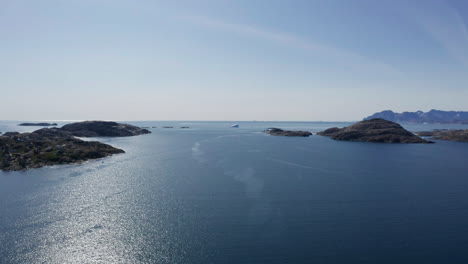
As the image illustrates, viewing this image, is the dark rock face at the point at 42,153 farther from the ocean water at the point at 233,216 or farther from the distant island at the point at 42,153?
the ocean water at the point at 233,216

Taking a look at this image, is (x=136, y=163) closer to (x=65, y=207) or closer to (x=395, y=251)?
(x=65, y=207)

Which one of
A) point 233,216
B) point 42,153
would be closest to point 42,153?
point 42,153

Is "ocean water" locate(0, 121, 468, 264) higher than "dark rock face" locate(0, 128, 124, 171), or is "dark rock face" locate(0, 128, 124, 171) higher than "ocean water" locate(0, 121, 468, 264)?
"dark rock face" locate(0, 128, 124, 171)

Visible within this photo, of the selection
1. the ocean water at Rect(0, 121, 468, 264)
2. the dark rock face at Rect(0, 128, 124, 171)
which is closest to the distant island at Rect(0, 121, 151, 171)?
the dark rock face at Rect(0, 128, 124, 171)

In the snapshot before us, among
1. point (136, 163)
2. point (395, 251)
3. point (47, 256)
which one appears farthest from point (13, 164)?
point (395, 251)

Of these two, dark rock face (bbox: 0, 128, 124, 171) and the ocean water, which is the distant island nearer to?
dark rock face (bbox: 0, 128, 124, 171)

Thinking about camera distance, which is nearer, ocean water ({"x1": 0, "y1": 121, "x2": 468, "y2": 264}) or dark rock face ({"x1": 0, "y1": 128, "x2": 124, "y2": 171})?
ocean water ({"x1": 0, "y1": 121, "x2": 468, "y2": 264})

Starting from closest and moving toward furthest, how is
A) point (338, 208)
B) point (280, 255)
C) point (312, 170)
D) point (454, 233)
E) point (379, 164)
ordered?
point (280, 255), point (454, 233), point (338, 208), point (312, 170), point (379, 164)

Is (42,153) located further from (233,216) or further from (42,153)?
(233,216)

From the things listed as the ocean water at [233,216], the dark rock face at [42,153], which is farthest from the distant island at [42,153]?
the ocean water at [233,216]
